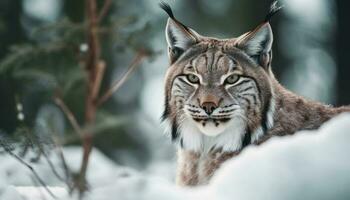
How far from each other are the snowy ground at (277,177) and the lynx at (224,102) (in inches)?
79.6

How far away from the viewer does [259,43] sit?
648 cm

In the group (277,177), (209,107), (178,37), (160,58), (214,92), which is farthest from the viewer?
(160,58)

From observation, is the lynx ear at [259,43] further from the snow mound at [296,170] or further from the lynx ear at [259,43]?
the snow mound at [296,170]

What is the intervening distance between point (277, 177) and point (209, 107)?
2.21 m

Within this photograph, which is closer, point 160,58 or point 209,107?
point 209,107

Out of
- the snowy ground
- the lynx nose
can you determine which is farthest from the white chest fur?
the snowy ground

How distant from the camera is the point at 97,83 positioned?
4402 millimetres

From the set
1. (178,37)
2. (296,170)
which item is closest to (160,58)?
(178,37)

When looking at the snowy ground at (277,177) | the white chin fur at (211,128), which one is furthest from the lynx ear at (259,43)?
the snowy ground at (277,177)

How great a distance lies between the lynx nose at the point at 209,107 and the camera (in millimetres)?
6160

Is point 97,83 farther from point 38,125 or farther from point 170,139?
point 170,139

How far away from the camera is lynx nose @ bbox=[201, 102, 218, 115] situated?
20.2ft

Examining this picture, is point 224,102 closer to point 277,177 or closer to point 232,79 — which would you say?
point 232,79

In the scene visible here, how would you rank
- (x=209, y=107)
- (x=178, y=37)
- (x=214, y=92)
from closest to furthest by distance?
(x=209, y=107), (x=214, y=92), (x=178, y=37)
